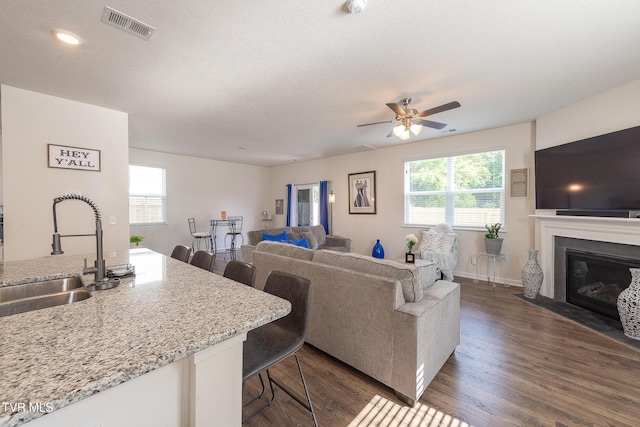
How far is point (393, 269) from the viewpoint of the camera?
195 cm

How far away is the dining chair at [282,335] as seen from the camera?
1.30m

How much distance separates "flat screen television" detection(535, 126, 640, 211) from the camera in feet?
8.99

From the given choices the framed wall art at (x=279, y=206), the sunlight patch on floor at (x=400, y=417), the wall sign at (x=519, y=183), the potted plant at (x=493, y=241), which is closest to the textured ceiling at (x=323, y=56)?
the wall sign at (x=519, y=183)

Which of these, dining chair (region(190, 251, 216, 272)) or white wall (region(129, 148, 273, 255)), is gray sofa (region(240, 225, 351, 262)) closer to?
dining chair (region(190, 251, 216, 272))

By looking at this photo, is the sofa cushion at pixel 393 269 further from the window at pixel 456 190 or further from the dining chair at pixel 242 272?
the window at pixel 456 190

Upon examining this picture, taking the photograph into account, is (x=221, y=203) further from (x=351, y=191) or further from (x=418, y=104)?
(x=418, y=104)

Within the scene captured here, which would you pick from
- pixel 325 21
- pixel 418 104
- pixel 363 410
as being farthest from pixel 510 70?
pixel 363 410

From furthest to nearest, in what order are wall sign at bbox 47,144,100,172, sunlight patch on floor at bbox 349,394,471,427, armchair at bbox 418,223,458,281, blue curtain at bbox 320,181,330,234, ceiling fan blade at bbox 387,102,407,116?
1. blue curtain at bbox 320,181,330,234
2. armchair at bbox 418,223,458,281
3. wall sign at bbox 47,144,100,172
4. ceiling fan blade at bbox 387,102,407,116
5. sunlight patch on floor at bbox 349,394,471,427

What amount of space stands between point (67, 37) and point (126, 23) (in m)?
0.61

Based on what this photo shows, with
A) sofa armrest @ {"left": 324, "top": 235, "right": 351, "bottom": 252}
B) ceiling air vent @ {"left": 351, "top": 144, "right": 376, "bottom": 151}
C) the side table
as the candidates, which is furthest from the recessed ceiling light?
the side table

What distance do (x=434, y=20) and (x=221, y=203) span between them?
6839mm

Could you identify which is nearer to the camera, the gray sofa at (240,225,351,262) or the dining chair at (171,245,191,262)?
the dining chair at (171,245,191,262)

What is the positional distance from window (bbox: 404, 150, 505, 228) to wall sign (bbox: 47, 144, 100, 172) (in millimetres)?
5305

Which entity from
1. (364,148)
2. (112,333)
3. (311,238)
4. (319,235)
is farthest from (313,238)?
(112,333)
